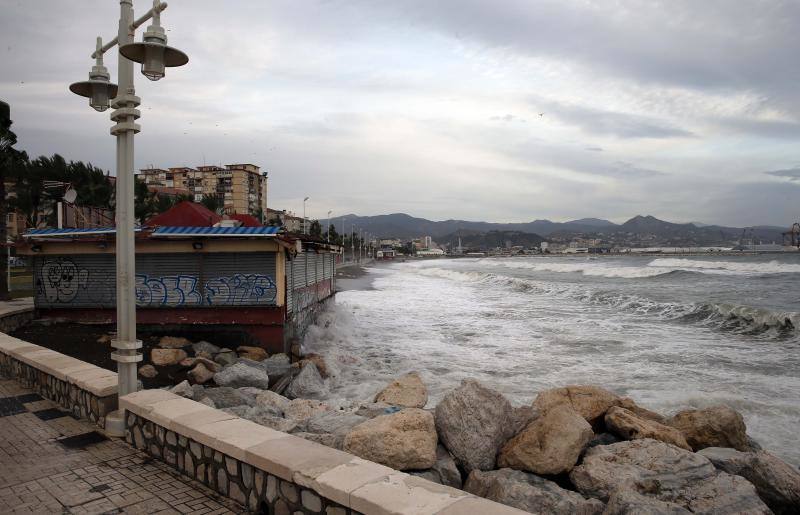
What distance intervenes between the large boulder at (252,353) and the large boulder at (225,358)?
0.28m

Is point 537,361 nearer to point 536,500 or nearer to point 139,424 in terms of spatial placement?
point 536,500

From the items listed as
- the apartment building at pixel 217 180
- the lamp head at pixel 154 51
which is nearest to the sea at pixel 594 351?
the lamp head at pixel 154 51

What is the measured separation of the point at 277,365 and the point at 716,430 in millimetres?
8311

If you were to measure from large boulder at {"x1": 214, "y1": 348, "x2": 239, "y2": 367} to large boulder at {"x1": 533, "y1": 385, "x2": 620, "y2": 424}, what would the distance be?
684 cm

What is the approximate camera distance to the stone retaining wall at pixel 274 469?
3248 mm

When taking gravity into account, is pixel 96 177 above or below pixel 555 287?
above

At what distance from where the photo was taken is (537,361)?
14.8 metres

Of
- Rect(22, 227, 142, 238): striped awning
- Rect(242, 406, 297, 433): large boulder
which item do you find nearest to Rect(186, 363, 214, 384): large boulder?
Rect(242, 406, 297, 433): large boulder

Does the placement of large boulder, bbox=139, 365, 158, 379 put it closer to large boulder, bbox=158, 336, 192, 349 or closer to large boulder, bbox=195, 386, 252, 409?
large boulder, bbox=158, 336, 192, 349

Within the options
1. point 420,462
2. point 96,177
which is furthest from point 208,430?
point 96,177

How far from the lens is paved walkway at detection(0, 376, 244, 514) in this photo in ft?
13.9

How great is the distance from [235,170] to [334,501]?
119733mm

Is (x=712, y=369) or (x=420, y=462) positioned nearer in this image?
(x=420, y=462)

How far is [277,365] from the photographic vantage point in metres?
11.7
